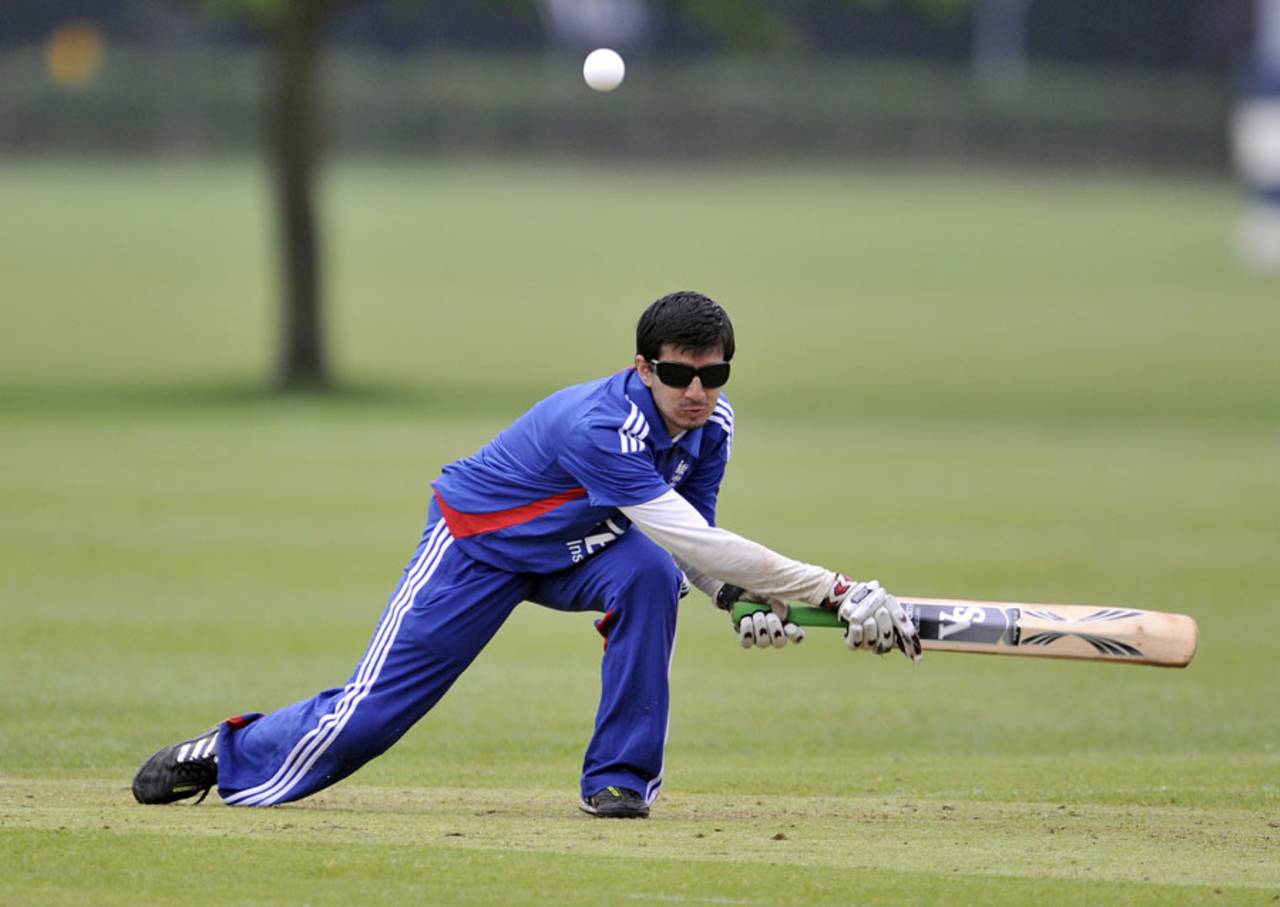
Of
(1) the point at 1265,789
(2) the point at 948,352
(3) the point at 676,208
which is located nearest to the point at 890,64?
(3) the point at 676,208

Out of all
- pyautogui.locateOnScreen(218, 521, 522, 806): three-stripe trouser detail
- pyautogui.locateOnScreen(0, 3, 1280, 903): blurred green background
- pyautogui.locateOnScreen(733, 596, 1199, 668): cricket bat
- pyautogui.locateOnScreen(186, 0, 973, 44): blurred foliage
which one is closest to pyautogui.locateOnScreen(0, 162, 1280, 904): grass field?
pyautogui.locateOnScreen(0, 3, 1280, 903): blurred green background

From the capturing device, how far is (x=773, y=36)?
95.9ft

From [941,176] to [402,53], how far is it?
21.1m

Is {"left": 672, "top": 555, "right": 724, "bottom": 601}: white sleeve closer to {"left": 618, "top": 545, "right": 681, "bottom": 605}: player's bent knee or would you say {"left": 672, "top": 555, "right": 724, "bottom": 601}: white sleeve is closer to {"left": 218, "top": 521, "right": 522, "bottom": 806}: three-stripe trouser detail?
{"left": 618, "top": 545, "right": 681, "bottom": 605}: player's bent knee

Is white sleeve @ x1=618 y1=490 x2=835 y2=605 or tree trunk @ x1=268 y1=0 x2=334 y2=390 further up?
tree trunk @ x1=268 y1=0 x2=334 y2=390

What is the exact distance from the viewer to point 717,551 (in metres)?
7.64

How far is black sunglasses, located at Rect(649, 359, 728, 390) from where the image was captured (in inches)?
302

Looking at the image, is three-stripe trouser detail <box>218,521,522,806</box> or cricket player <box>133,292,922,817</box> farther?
three-stripe trouser detail <box>218,521,522,806</box>

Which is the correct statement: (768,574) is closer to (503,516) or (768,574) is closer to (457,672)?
(503,516)

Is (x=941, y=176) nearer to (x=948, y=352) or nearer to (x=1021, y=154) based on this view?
(x=1021, y=154)

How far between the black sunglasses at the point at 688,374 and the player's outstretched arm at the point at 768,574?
0.38 meters

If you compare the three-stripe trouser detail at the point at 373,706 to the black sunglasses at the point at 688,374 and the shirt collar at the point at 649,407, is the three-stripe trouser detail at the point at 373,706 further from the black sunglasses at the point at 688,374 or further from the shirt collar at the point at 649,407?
the black sunglasses at the point at 688,374

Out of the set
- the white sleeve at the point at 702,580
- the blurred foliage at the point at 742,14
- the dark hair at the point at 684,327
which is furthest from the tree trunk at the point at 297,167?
the dark hair at the point at 684,327

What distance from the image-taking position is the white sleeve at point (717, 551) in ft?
25.1
